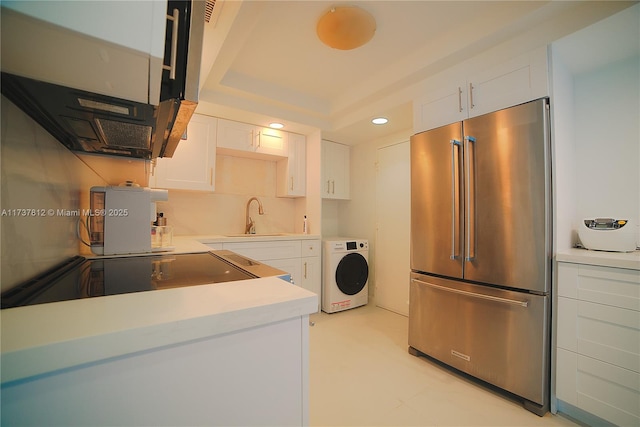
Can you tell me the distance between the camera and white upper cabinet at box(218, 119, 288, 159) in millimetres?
2826

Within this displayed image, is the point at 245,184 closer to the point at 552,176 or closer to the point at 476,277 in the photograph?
the point at 476,277

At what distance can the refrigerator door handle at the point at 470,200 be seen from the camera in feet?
5.84

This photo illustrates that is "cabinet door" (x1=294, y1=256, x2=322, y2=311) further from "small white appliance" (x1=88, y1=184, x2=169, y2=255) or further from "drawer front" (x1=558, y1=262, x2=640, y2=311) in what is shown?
"drawer front" (x1=558, y1=262, x2=640, y2=311)

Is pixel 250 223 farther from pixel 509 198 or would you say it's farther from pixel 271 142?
pixel 509 198

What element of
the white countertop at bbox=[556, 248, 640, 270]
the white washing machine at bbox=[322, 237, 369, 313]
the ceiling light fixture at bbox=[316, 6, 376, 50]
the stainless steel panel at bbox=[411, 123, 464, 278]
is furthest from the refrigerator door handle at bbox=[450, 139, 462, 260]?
the white washing machine at bbox=[322, 237, 369, 313]

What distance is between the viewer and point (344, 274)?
323 centimetres

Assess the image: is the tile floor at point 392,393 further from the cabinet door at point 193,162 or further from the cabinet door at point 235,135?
the cabinet door at point 235,135

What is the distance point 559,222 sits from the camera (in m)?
1.56

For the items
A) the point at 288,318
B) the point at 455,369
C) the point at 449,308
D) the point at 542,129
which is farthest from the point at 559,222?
the point at 288,318

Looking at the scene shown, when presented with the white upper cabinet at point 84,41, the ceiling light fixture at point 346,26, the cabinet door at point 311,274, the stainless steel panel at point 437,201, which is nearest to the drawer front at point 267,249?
the cabinet door at point 311,274

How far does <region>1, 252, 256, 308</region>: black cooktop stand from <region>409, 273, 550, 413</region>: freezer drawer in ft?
5.35

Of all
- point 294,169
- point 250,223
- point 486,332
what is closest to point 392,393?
point 486,332

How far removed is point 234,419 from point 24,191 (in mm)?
802

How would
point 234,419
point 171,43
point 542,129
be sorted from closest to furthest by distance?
1. point 234,419
2. point 171,43
3. point 542,129
